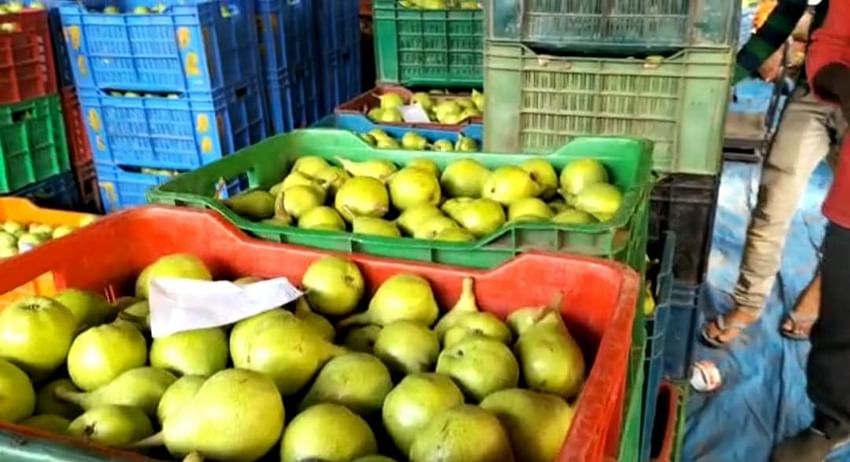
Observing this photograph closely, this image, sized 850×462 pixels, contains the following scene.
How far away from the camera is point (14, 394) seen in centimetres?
81

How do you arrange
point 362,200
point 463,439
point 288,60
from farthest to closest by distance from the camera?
point 288,60
point 362,200
point 463,439

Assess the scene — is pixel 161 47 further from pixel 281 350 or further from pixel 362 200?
pixel 281 350

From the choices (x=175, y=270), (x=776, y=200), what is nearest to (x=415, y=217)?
(x=175, y=270)

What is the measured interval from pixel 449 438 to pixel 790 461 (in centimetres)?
170

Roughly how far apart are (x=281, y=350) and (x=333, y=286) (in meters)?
0.20

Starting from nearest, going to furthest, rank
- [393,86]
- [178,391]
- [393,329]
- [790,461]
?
[178,391]
[393,329]
[790,461]
[393,86]

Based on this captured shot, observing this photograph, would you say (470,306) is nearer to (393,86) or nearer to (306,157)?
(306,157)

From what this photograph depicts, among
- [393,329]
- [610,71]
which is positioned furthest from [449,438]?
[610,71]

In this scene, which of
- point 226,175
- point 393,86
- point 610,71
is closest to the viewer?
point 226,175

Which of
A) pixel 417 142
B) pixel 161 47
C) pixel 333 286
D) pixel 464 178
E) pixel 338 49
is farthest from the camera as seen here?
pixel 338 49

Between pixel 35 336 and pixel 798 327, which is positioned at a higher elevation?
pixel 35 336

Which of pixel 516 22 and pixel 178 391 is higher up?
pixel 516 22

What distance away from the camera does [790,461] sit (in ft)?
6.60

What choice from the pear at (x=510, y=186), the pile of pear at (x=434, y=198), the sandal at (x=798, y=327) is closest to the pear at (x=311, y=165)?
the pile of pear at (x=434, y=198)
